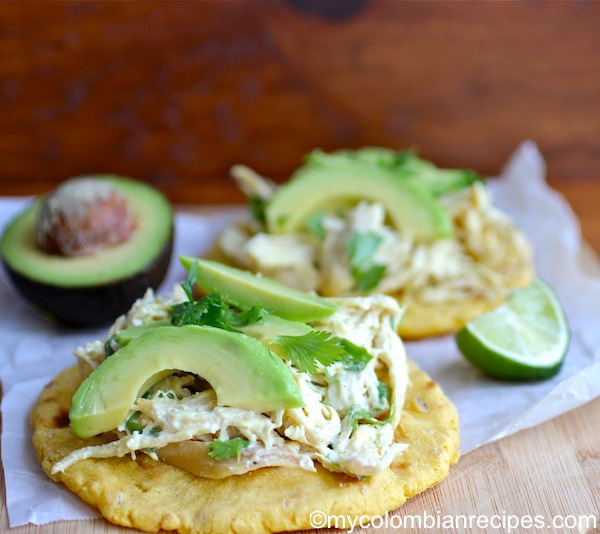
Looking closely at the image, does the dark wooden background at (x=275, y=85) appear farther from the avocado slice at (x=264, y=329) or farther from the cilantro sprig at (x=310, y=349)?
the cilantro sprig at (x=310, y=349)

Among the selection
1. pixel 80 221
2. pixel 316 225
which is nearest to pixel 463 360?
pixel 316 225

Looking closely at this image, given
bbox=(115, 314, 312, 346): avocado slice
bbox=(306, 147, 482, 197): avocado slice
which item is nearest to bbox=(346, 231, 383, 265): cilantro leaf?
bbox=(306, 147, 482, 197): avocado slice

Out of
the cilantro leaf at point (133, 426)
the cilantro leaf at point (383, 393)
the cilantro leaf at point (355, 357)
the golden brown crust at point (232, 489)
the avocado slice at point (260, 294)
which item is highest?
the avocado slice at point (260, 294)

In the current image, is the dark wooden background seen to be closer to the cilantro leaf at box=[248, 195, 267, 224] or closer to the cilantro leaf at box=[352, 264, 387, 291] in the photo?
the cilantro leaf at box=[248, 195, 267, 224]

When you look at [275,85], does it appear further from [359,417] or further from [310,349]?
[359,417]

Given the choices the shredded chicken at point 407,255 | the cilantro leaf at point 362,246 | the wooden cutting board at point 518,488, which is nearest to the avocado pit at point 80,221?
the shredded chicken at point 407,255

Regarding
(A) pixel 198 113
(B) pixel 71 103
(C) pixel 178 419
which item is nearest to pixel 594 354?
(C) pixel 178 419
